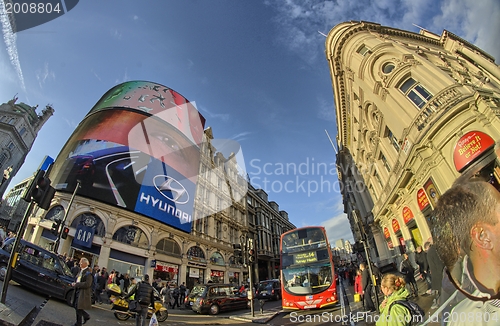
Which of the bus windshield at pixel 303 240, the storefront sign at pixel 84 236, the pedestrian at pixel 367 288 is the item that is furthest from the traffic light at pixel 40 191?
the storefront sign at pixel 84 236

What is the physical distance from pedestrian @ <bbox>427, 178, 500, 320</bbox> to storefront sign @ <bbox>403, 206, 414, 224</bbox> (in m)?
18.8

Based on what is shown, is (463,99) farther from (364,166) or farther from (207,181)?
(207,181)

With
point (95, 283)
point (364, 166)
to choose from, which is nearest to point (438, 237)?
point (95, 283)

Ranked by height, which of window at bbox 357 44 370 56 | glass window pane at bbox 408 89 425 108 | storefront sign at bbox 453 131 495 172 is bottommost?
storefront sign at bbox 453 131 495 172

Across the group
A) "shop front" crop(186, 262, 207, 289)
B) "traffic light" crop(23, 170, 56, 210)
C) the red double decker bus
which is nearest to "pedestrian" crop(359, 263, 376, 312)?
the red double decker bus

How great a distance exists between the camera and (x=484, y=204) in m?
1.06

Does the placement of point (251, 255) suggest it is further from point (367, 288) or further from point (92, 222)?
point (92, 222)

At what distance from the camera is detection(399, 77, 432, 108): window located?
14.1 meters

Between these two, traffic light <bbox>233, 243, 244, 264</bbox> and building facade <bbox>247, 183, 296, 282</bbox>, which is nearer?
traffic light <bbox>233, 243, 244, 264</bbox>

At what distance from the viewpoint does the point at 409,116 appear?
46.6 ft

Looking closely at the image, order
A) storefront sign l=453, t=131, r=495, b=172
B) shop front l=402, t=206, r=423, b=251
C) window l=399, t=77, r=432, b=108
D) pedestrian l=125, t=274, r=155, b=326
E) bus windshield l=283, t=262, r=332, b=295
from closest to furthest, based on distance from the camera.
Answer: pedestrian l=125, t=274, r=155, b=326, storefront sign l=453, t=131, r=495, b=172, bus windshield l=283, t=262, r=332, b=295, window l=399, t=77, r=432, b=108, shop front l=402, t=206, r=423, b=251

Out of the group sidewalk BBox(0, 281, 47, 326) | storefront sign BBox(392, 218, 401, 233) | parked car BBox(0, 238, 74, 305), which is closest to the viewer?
sidewalk BBox(0, 281, 47, 326)

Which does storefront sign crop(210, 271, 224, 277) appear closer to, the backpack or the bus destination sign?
the bus destination sign

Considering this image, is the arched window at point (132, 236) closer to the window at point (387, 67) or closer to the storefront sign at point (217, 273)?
the storefront sign at point (217, 273)
